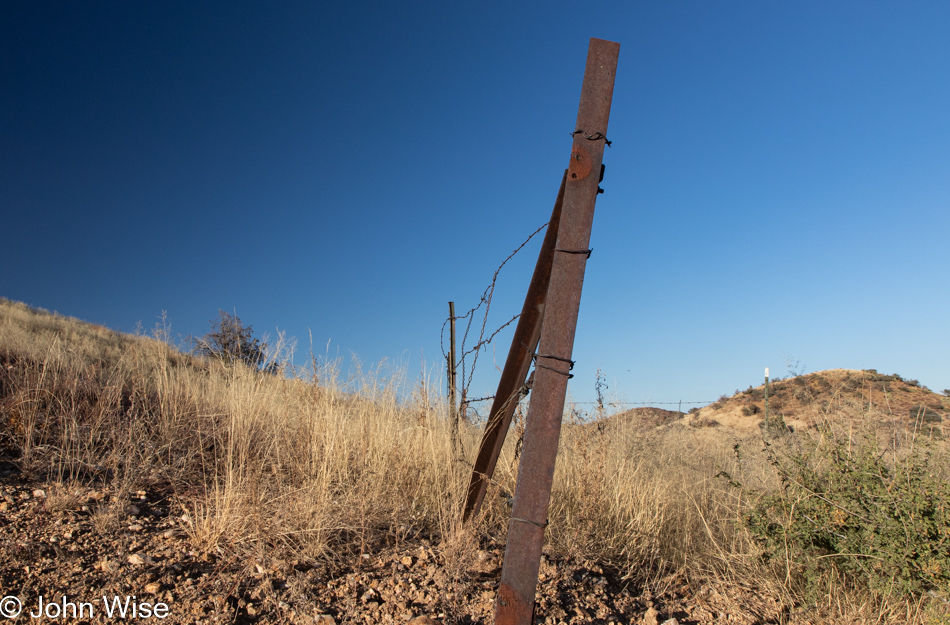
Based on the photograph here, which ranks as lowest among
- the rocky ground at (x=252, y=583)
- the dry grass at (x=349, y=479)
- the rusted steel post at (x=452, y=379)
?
the rocky ground at (x=252, y=583)

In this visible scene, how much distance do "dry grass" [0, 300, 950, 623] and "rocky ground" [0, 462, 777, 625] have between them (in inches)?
5.5

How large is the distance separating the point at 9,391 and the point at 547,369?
6716 millimetres

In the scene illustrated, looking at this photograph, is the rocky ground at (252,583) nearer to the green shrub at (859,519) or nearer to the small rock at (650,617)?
the small rock at (650,617)

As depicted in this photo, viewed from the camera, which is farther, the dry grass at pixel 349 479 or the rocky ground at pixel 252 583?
the dry grass at pixel 349 479

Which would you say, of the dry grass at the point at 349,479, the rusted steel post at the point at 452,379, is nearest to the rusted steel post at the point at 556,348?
the dry grass at the point at 349,479

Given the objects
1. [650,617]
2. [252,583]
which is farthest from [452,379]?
[650,617]

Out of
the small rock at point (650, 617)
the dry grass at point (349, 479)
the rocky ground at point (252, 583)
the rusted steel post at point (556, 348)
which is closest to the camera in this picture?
the rusted steel post at point (556, 348)

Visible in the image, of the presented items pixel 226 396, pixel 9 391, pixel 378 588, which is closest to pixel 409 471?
pixel 378 588

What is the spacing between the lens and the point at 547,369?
235 centimetres

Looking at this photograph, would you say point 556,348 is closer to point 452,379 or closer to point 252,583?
point 252,583

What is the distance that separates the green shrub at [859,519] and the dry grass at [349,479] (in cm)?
17

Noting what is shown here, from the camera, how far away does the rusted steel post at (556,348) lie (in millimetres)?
2299

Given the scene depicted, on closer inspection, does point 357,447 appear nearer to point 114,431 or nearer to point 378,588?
point 378,588

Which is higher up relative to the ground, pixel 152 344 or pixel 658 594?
pixel 152 344
